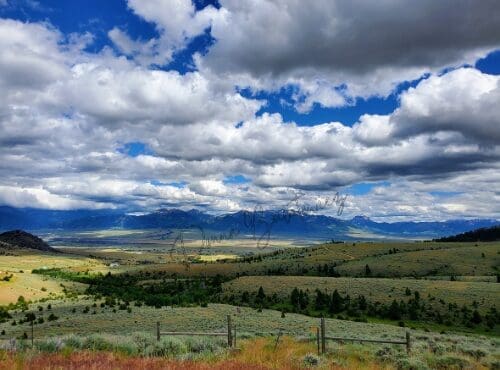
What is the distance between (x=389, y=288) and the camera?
A: 8375 centimetres

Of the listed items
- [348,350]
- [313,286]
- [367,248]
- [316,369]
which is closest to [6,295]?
[313,286]

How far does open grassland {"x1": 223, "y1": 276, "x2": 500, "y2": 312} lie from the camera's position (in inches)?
2872

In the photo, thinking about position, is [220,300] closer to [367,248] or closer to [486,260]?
[486,260]

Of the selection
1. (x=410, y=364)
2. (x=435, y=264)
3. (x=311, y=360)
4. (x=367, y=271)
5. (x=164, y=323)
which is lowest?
(x=367, y=271)

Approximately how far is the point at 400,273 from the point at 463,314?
50.6m

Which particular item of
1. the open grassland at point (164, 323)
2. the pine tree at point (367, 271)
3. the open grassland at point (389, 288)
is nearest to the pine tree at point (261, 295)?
the open grassland at point (389, 288)

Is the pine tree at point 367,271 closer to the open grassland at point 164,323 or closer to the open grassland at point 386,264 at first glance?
the open grassland at point 386,264

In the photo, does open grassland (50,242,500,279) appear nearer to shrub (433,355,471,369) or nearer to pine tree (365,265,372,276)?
pine tree (365,265,372,276)

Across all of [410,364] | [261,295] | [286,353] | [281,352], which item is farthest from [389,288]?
[286,353]

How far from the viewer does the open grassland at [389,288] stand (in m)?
72.9

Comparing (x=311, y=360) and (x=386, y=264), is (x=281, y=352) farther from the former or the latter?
(x=386, y=264)

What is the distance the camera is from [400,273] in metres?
116

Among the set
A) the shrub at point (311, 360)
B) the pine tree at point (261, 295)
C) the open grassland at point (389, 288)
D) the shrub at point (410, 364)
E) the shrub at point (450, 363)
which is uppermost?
the shrub at point (311, 360)

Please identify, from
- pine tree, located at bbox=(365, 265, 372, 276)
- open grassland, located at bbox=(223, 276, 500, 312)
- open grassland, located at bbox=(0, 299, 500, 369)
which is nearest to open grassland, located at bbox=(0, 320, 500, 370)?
open grassland, located at bbox=(0, 299, 500, 369)
